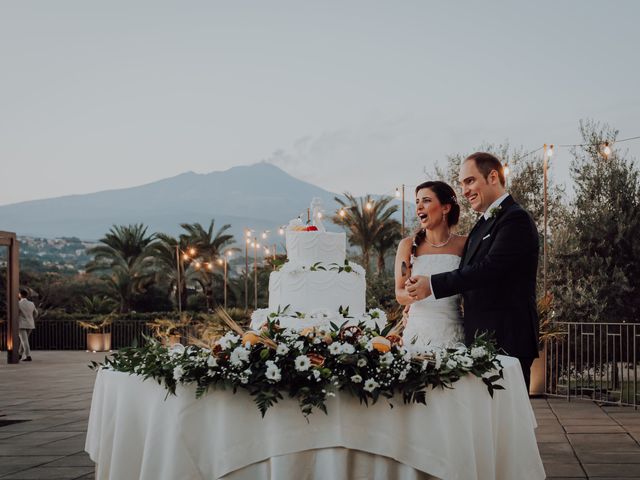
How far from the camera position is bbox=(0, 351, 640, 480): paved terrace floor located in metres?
6.11

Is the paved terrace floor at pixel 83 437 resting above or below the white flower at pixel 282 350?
below

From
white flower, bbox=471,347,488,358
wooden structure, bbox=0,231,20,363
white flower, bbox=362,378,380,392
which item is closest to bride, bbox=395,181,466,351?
white flower, bbox=471,347,488,358

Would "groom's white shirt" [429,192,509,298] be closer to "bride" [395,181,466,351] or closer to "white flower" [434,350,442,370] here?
"bride" [395,181,466,351]

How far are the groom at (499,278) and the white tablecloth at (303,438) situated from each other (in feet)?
1.28

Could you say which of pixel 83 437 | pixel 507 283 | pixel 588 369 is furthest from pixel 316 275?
pixel 507 283

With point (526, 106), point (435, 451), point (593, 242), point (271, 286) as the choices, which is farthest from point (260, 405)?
point (526, 106)

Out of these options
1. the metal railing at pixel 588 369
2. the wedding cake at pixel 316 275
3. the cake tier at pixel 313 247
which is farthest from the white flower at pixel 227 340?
the metal railing at pixel 588 369

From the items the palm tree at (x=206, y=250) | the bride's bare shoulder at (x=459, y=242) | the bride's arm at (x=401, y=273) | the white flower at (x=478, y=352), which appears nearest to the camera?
the white flower at (x=478, y=352)

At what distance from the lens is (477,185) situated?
368 cm

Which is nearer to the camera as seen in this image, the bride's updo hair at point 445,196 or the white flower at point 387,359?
the white flower at point 387,359

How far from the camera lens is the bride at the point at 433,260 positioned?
411cm

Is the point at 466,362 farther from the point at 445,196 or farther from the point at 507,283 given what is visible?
the point at 445,196

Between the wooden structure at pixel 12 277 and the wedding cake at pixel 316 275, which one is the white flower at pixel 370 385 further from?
the wooden structure at pixel 12 277

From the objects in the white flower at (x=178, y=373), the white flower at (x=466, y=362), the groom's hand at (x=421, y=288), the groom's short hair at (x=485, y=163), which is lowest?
the white flower at (x=178, y=373)
